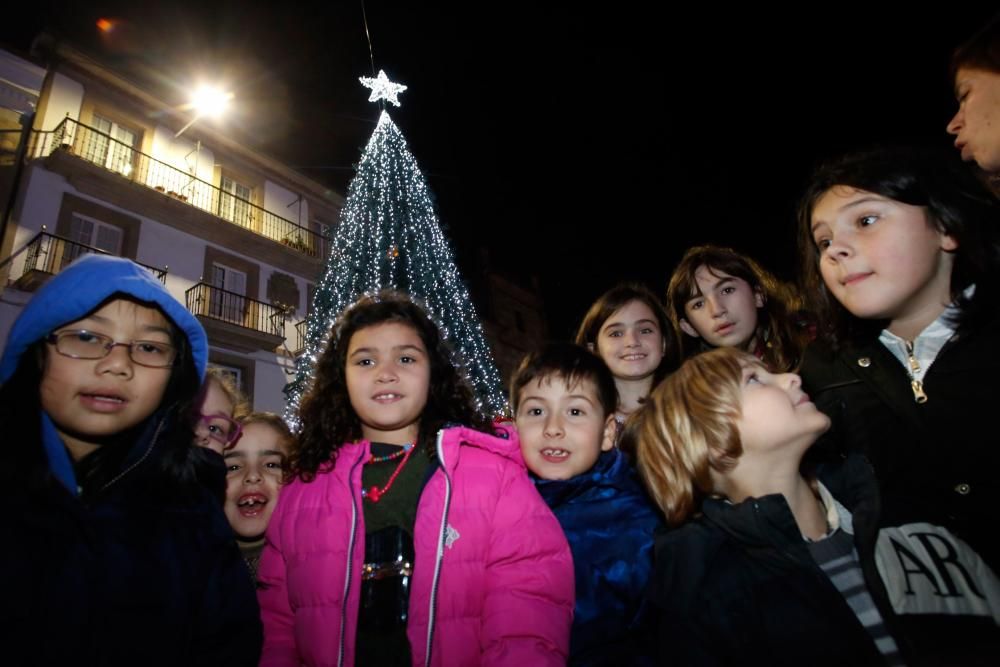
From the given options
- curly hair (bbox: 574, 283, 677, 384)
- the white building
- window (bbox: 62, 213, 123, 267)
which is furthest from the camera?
window (bbox: 62, 213, 123, 267)

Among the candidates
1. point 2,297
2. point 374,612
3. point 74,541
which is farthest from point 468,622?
point 2,297

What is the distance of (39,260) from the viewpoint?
9.47 metres

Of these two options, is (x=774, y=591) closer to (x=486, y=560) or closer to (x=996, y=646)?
(x=996, y=646)

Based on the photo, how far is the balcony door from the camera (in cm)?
1223

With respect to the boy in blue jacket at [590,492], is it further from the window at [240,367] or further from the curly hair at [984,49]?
the window at [240,367]

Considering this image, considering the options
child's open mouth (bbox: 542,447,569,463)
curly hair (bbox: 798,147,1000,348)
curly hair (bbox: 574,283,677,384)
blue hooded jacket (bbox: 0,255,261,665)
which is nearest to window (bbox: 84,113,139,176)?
blue hooded jacket (bbox: 0,255,261,665)

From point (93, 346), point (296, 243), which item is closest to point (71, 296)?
point (93, 346)

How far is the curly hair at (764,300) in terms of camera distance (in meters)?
3.13

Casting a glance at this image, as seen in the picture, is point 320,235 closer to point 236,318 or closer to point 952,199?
point 236,318

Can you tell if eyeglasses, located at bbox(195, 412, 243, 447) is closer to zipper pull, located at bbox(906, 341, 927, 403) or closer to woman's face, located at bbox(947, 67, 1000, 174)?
zipper pull, located at bbox(906, 341, 927, 403)

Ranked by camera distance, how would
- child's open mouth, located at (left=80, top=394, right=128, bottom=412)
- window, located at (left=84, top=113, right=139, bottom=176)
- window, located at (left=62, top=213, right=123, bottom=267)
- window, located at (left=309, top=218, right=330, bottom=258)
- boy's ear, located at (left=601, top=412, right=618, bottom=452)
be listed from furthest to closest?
window, located at (left=309, top=218, right=330, bottom=258)
window, located at (left=84, top=113, right=139, bottom=176)
window, located at (left=62, top=213, right=123, bottom=267)
boy's ear, located at (left=601, top=412, right=618, bottom=452)
child's open mouth, located at (left=80, top=394, right=128, bottom=412)

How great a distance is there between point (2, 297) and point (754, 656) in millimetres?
12781

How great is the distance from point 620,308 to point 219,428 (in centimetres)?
258

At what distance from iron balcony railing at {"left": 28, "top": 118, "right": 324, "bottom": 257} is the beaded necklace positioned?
12.0m
